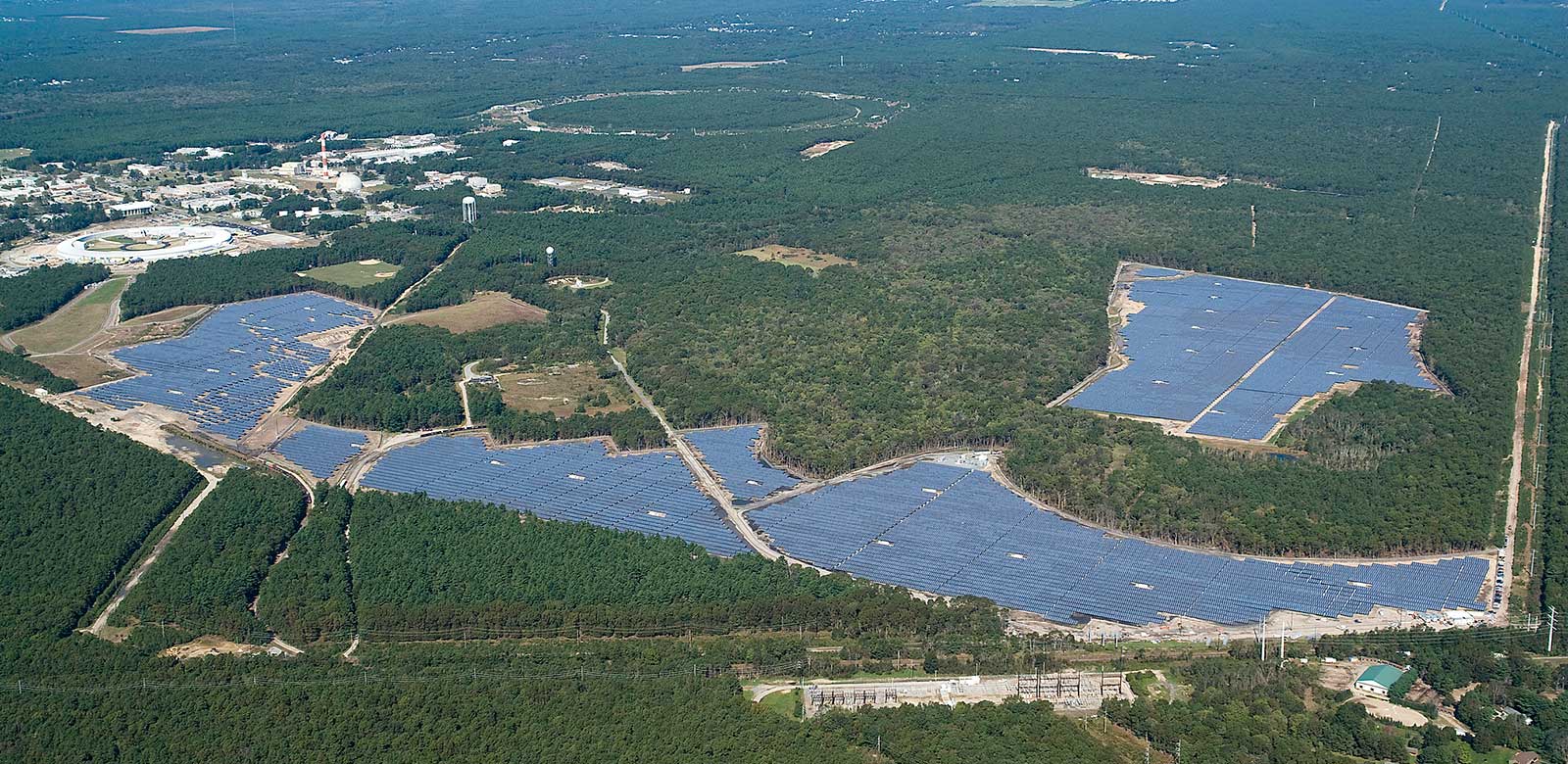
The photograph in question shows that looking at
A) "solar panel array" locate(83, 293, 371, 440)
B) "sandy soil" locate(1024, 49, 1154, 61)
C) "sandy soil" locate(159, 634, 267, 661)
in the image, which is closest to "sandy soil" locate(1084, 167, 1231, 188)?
"solar panel array" locate(83, 293, 371, 440)

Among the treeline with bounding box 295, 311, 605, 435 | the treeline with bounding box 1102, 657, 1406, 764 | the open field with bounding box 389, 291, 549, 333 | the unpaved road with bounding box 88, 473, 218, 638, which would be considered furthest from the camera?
the open field with bounding box 389, 291, 549, 333

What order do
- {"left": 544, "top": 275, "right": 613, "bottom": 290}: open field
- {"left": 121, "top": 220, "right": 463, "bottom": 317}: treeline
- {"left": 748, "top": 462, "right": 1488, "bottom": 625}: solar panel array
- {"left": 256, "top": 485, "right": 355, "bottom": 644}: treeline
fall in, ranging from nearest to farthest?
{"left": 256, "top": 485, "right": 355, "bottom": 644}: treeline → {"left": 748, "top": 462, "right": 1488, "bottom": 625}: solar panel array → {"left": 121, "top": 220, "right": 463, "bottom": 317}: treeline → {"left": 544, "top": 275, "right": 613, "bottom": 290}: open field

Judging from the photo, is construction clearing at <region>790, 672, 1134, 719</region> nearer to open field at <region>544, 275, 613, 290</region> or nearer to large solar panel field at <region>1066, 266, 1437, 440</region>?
large solar panel field at <region>1066, 266, 1437, 440</region>

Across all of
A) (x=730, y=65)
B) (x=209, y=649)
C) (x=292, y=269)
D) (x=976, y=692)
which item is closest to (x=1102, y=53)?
(x=730, y=65)

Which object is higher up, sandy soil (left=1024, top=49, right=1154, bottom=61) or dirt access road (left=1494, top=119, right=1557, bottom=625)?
dirt access road (left=1494, top=119, right=1557, bottom=625)

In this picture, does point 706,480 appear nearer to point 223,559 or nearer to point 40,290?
point 223,559

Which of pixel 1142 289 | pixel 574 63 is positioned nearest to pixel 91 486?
pixel 1142 289

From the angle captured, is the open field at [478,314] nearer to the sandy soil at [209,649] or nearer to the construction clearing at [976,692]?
the sandy soil at [209,649]
